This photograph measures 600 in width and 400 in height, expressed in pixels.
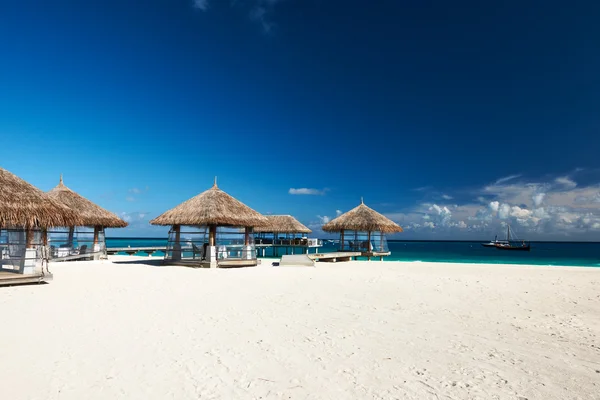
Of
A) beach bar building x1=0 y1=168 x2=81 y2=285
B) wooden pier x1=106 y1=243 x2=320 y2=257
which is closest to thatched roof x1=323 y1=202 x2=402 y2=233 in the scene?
wooden pier x1=106 y1=243 x2=320 y2=257

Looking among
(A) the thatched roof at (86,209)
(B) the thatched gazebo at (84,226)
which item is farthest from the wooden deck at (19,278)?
(A) the thatched roof at (86,209)

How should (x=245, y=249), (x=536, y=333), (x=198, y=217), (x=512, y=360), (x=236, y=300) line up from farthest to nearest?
(x=245, y=249)
(x=198, y=217)
(x=236, y=300)
(x=536, y=333)
(x=512, y=360)

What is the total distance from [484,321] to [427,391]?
3.67 meters

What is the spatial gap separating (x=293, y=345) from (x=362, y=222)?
19358 millimetres

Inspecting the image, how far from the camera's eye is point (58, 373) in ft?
13.2

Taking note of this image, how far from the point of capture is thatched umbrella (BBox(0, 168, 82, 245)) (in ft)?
32.4

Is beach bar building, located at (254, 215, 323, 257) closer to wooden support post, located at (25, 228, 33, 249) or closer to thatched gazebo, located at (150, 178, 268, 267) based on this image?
thatched gazebo, located at (150, 178, 268, 267)

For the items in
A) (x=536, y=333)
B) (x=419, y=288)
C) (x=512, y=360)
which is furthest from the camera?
(x=419, y=288)

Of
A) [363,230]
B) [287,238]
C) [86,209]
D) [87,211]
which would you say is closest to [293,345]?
[87,211]

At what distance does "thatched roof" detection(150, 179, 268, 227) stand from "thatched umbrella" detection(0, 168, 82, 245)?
202 inches

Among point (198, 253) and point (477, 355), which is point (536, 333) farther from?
point (198, 253)

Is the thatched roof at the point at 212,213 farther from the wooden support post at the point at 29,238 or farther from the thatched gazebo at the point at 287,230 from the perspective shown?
the thatched gazebo at the point at 287,230

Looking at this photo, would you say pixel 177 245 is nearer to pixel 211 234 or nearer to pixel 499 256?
pixel 211 234

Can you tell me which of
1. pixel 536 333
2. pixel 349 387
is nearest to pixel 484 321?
pixel 536 333
